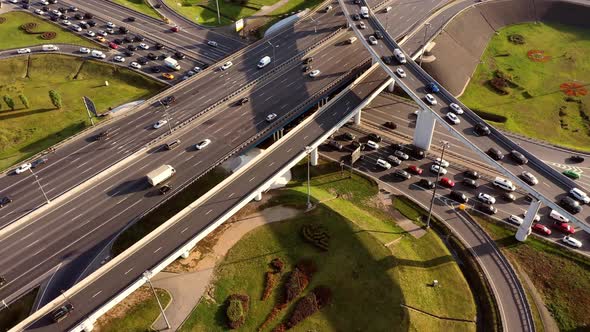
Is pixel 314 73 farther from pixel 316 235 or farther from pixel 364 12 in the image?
pixel 316 235

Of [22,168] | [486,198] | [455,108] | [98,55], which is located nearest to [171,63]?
[98,55]

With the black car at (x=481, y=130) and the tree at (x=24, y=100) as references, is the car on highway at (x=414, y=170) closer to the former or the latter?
the black car at (x=481, y=130)

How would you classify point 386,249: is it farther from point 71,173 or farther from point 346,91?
point 71,173

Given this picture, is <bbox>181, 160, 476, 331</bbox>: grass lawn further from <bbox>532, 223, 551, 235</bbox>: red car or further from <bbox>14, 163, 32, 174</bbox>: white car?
<bbox>14, 163, 32, 174</bbox>: white car

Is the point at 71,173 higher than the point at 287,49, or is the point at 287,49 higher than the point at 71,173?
the point at 287,49

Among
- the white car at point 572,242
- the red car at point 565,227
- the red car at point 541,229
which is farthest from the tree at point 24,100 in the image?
the white car at point 572,242

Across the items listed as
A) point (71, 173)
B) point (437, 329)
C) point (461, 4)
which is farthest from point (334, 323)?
point (461, 4)
